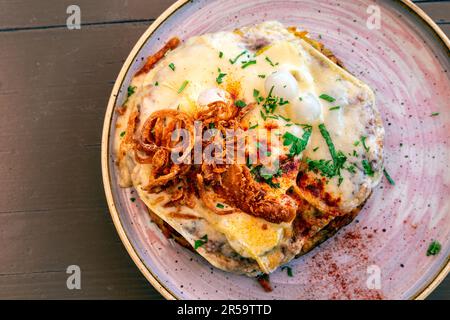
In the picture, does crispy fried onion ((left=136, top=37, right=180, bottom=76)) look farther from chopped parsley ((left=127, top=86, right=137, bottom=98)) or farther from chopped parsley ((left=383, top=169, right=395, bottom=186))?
chopped parsley ((left=383, top=169, right=395, bottom=186))

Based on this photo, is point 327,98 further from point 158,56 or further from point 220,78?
point 158,56

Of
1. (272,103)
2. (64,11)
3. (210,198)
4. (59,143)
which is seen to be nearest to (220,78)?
(272,103)

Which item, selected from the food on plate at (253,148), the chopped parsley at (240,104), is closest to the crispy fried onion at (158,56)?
the food on plate at (253,148)

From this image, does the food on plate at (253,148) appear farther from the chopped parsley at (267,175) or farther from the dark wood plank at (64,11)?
the dark wood plank at (64,11)

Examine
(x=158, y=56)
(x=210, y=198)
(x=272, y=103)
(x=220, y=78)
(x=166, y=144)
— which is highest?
(x=158, y=56)

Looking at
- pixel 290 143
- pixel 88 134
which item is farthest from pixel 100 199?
pixel 290 143

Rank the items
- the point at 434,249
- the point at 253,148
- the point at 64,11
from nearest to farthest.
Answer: the point at 253,148 < the point at 434,249 < the point at 64,11

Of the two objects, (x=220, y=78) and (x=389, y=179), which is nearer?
(x=220, y=78)

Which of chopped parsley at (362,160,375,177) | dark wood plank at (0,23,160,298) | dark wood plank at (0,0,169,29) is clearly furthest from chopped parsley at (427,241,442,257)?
dark wood plank at (0,0,169,29)
